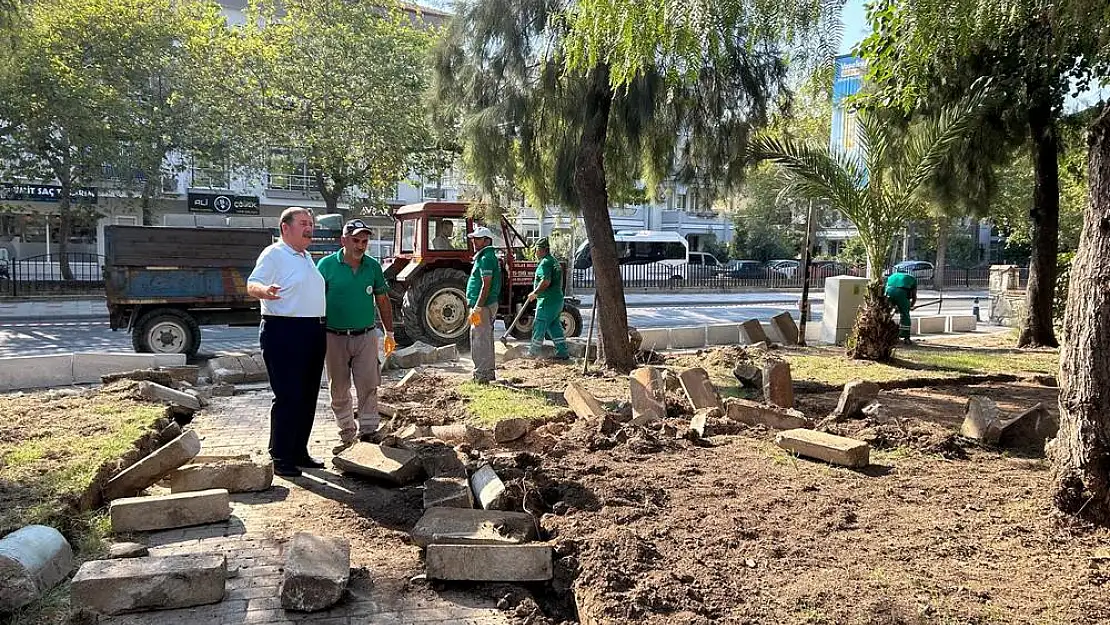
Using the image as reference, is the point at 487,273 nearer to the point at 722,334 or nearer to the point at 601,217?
the point at 601,217

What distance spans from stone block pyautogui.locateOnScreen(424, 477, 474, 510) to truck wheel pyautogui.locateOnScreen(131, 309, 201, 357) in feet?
25.7

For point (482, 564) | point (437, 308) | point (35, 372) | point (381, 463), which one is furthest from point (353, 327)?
point (437, 308)

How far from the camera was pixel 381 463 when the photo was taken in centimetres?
517

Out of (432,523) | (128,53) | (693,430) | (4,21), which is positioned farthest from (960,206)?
(128,53)

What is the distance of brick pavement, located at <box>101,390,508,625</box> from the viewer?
3.33 m

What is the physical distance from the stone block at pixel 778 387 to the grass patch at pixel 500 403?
191 cm

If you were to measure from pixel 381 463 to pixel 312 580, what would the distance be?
1837 mm

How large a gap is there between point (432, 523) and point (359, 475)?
58.4 inches

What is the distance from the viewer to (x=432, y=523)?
4.04m

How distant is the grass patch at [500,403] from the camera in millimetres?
6734

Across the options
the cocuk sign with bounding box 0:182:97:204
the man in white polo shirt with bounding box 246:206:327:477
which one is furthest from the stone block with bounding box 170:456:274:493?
the cocuk sign with bounding box 0:182:97:204

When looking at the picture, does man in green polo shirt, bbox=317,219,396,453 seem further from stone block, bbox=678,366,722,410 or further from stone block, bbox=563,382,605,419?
stone block, bbox=678,366,722,410

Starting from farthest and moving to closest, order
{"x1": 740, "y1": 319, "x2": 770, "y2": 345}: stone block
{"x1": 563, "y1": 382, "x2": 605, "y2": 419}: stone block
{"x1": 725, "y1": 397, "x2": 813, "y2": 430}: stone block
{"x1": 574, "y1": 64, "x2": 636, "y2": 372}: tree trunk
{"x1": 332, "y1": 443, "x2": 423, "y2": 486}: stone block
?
1. {"x1": 740, "y1": 319, "x2": 770, "y2": 345}: stone block
2. {"x1": 574, "y1": 64, "x2": 636, "y2": 372}: tree trunk
3. {"x1": 563, "y1": 382, "x2": 605, "y2": 419}: stone block
4. {"x1": 725, "y1": 397, "x2": 813, "y2": 430}: stone block
5. {"x1": 332, "y1": 443, "x2": 423, "y2": 486}: stone block

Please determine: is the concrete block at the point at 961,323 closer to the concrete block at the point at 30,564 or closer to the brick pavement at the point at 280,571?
the brick pavement at the point at 280,571
